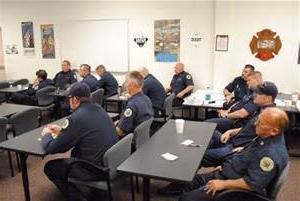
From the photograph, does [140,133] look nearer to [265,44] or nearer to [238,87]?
[238,87]

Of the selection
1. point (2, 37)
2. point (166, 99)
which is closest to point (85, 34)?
point (2, 37)

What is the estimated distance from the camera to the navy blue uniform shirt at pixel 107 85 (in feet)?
19.0

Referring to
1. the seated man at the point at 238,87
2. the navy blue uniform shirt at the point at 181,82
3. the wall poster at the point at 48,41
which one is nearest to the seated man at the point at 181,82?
the navy blue uniform shirt at the point at 181,82

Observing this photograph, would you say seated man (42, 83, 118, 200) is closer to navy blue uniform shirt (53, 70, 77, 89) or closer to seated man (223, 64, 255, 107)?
seated man (223, 64, 255, 107)

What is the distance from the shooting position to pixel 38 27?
7.30 metres

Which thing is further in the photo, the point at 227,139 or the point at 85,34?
the point at 85,34

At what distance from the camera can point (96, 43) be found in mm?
6773

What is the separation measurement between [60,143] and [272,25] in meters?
4.46

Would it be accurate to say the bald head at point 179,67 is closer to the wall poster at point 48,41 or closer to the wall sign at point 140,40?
the wall sign at point 140,40

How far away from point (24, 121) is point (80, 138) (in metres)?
1.41

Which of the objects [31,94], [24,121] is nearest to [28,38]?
[31,94]

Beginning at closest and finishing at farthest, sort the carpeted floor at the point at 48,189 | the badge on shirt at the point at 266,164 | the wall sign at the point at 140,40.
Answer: the badge on shirt at the point at 266,164
the carpeted floor at the point at 48,189
the wall sign at the point at 140,40

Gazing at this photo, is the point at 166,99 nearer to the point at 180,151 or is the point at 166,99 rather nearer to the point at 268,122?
the point at 180,151

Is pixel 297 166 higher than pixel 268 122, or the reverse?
pixel 268 122
